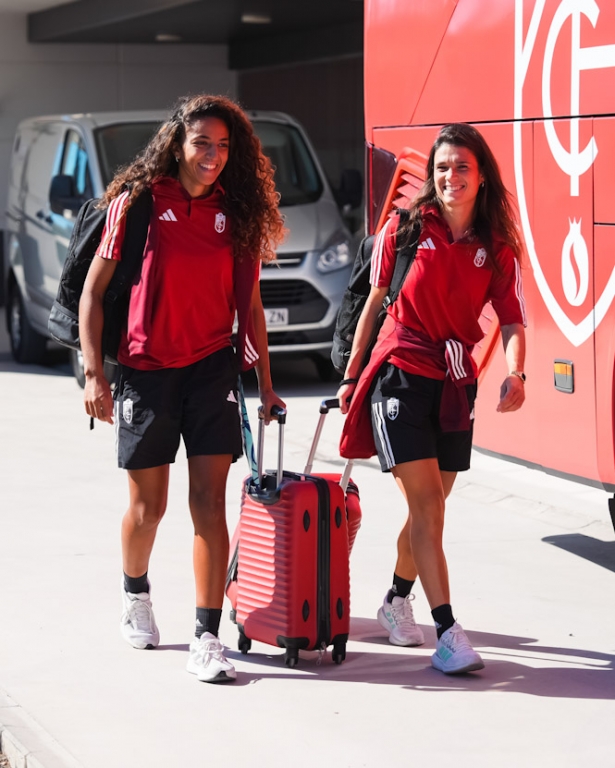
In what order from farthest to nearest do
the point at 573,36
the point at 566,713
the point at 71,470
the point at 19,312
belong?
the point at 19,312 < the point at 71,470 < the point at 573,36 < the point at 566,713

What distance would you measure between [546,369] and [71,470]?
337cm

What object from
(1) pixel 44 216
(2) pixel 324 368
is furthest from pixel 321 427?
(1) pixel 44 216

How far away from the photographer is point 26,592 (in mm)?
5918

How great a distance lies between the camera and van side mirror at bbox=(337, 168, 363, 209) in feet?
40.8

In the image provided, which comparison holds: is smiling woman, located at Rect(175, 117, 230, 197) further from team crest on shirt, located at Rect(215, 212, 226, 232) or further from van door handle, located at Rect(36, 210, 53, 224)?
van door handle, located at Rect(36, 210, 53, 224)

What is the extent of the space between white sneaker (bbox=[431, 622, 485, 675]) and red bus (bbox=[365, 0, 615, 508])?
1337 mm

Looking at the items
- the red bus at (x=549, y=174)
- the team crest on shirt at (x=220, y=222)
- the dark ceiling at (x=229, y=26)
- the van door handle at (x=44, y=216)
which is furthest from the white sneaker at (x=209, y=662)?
the dark ceiling at (x=229, y=26)

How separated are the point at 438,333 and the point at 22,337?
910 centimetres

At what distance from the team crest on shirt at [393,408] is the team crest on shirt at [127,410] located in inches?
34.0

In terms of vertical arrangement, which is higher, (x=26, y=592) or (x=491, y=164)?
(x=491, y=164)

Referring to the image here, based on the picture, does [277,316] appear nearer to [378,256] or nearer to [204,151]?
[378,256]

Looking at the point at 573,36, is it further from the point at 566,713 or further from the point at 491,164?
the point at 566,713

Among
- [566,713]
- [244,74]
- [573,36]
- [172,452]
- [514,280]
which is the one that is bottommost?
A: [566,713]

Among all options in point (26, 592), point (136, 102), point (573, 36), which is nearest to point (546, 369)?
point (573, 36)
